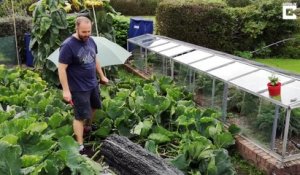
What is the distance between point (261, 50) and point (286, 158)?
26.4ft

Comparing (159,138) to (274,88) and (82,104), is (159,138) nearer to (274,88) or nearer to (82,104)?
(82,104)

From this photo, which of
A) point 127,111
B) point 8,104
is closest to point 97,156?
point 127,111

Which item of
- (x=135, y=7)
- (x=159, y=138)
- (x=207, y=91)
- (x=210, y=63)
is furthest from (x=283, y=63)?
(x=135, y=7)

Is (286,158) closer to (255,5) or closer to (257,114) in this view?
(257,114)

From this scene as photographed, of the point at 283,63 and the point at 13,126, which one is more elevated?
the point at 13,126

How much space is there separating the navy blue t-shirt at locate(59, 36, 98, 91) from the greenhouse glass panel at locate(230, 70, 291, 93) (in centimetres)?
211

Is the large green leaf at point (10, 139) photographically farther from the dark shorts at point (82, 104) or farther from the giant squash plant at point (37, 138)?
the dark shorts at point (82, 104)

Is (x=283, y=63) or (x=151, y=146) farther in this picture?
(x=283, y=63)

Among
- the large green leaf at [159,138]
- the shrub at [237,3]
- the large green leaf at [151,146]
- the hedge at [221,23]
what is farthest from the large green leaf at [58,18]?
the shrub at [237,3]

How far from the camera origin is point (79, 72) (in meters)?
5.38

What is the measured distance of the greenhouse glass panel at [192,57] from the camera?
304 inches

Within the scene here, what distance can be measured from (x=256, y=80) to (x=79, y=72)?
253 cm


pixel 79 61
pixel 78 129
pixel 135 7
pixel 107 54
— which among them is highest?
pixel 79 61

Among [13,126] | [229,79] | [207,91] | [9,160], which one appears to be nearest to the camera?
[9,160]
